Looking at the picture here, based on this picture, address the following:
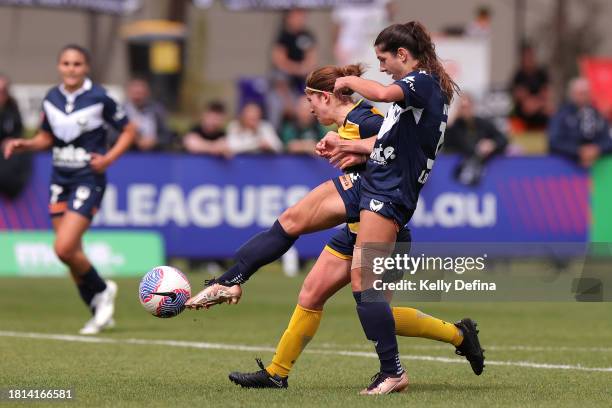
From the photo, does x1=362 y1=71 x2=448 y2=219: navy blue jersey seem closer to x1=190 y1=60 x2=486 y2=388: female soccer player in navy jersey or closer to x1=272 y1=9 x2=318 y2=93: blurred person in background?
x1=190 y1=60 x2=486 y2=388: female soccer player in navy jersey

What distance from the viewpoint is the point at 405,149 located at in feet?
26.8

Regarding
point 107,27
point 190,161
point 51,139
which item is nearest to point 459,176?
point 190,161

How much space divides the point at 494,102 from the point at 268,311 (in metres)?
14.1

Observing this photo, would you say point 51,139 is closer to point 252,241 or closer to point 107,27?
point 252,241

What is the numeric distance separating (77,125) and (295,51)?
35.7 ft

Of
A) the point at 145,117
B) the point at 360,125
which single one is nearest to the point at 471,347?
the point at 360,125

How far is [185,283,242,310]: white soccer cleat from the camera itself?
332 inches

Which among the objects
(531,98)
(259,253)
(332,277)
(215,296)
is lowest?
(531,98)

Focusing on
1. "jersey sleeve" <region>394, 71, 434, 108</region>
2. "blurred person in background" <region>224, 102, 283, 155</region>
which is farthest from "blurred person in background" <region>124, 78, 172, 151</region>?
"jersey sleeve" <region>394, 71, 434, 108</region>

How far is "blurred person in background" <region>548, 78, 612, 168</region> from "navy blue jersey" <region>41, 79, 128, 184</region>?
25.5 feet

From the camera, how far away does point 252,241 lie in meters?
8.59

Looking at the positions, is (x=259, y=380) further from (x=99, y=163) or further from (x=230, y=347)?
(x=99, y=163)

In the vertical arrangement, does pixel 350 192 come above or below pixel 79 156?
above

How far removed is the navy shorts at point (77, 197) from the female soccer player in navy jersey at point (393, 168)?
452 cm
